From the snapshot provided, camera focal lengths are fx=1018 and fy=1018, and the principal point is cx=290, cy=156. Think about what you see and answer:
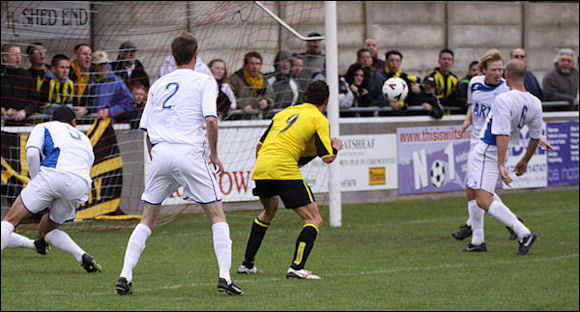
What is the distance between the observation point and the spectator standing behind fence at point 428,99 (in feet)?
22.8

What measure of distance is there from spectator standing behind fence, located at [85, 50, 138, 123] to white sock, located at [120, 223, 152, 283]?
98cm

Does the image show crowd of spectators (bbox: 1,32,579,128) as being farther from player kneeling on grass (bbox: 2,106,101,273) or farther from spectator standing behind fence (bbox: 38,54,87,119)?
player kneeling on grass (bbox: 2,106,101,273)

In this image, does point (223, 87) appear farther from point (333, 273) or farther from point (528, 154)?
point (333, 273)

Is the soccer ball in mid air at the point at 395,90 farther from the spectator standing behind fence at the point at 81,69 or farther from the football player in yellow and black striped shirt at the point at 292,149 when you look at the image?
the spectator standing behind fence at the point at 81,69

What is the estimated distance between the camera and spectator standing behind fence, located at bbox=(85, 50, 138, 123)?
21.1 feet

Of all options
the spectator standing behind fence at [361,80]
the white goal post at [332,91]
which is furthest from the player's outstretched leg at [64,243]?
the spectator standing behind fence at [361,80]

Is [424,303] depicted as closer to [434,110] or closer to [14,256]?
[14,256]

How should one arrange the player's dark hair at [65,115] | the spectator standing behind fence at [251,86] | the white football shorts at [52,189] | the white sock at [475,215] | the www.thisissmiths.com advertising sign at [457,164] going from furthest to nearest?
the www.thisissmiths.com advertising sign at [457,164]
the white sock at [475,215]
the spectator standing behind fence at [251,86]
the white football shorts at [52,189]
the player's dark hair at [65,115]

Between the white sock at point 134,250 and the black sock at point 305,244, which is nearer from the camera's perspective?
the white sock at point 134,250

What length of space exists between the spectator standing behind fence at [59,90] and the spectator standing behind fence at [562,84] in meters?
3.49

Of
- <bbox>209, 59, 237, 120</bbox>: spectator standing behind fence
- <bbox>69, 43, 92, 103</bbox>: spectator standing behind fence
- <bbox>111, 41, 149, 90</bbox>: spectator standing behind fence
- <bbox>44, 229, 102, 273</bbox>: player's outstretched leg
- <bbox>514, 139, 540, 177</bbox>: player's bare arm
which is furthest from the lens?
<bbox>44, 229, 102, 273</bbox>: player's outstretched leg

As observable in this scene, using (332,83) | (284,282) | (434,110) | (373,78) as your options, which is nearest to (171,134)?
(434,110)

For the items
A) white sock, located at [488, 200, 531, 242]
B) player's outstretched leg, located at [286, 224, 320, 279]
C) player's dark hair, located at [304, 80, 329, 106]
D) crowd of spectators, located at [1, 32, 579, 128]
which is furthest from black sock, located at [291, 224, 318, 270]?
white sock, located at [488, 200, 531, 242]

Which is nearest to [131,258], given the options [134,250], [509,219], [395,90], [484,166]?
[134,250]
